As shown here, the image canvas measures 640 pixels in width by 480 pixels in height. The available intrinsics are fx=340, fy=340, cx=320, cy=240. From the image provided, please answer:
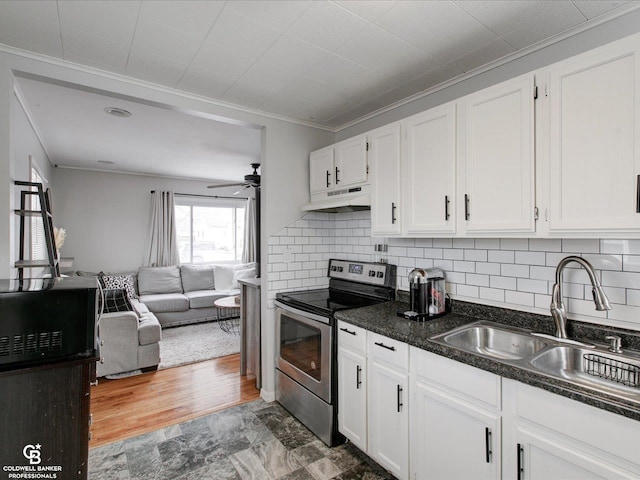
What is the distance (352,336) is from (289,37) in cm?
178

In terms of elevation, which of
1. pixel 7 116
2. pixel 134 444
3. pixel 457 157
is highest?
pixel 7 116

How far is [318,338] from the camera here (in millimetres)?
2408

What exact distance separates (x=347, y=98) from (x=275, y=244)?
1.33 metres

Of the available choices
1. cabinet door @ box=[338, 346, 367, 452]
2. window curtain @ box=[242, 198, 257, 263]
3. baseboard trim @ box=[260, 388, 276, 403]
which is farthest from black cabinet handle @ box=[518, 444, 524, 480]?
window curtain @ box=[242, 198, 257, 263]

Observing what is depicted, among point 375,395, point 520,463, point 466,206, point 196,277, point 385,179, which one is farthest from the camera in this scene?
point 196,277

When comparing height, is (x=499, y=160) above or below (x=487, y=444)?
above

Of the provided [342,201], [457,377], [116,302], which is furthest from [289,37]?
[116,302]

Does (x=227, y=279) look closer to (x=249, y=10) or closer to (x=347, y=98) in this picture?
(x=347, y=98)

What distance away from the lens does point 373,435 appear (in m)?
2.02

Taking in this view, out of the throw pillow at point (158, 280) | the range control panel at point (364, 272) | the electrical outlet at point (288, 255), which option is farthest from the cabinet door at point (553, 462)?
the throw pillow at point (158, 280)

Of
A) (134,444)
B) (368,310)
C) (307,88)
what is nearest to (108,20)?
(307,88)

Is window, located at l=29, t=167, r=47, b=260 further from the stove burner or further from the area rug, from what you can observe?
the stove burner

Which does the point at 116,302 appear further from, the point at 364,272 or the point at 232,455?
the point at 364,272

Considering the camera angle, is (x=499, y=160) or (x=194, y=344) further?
(x=194, y=344)
